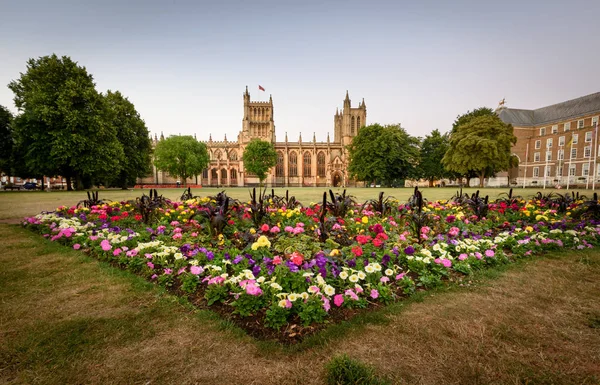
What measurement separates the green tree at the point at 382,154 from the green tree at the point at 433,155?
6422 mm

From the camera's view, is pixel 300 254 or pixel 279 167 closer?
pixel 300 254

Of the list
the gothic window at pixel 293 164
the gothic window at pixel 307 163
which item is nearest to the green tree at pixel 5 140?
the gothic window at pixel 293 164

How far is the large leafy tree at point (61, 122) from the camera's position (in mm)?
21594

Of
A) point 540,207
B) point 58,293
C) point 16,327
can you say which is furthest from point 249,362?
point 540,207

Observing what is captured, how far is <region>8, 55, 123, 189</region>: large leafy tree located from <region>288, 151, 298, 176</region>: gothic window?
158 feet

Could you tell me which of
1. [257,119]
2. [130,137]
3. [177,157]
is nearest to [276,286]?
[130,137]

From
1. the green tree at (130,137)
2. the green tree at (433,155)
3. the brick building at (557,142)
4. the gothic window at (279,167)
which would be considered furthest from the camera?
the gothic window at (279,167)

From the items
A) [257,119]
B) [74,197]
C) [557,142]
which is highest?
[257,119]

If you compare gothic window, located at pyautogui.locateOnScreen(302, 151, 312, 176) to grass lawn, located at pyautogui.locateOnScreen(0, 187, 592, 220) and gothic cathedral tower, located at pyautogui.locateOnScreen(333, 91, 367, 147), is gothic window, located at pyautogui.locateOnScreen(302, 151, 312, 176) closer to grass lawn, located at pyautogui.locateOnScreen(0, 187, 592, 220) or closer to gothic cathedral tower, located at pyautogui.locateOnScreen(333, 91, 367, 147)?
gothic cathedral tower, located at pyautogui.locateOnScreen(333, 91, 367, 147)

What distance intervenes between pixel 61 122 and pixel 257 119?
168 ft

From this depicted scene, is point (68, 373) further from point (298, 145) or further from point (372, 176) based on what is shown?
point (298, 145)

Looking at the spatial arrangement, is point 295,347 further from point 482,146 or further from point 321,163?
point 321,163

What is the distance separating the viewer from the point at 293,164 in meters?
70.7

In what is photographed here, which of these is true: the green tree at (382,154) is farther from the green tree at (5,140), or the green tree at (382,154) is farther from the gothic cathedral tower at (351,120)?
the green tree at (5,140)
